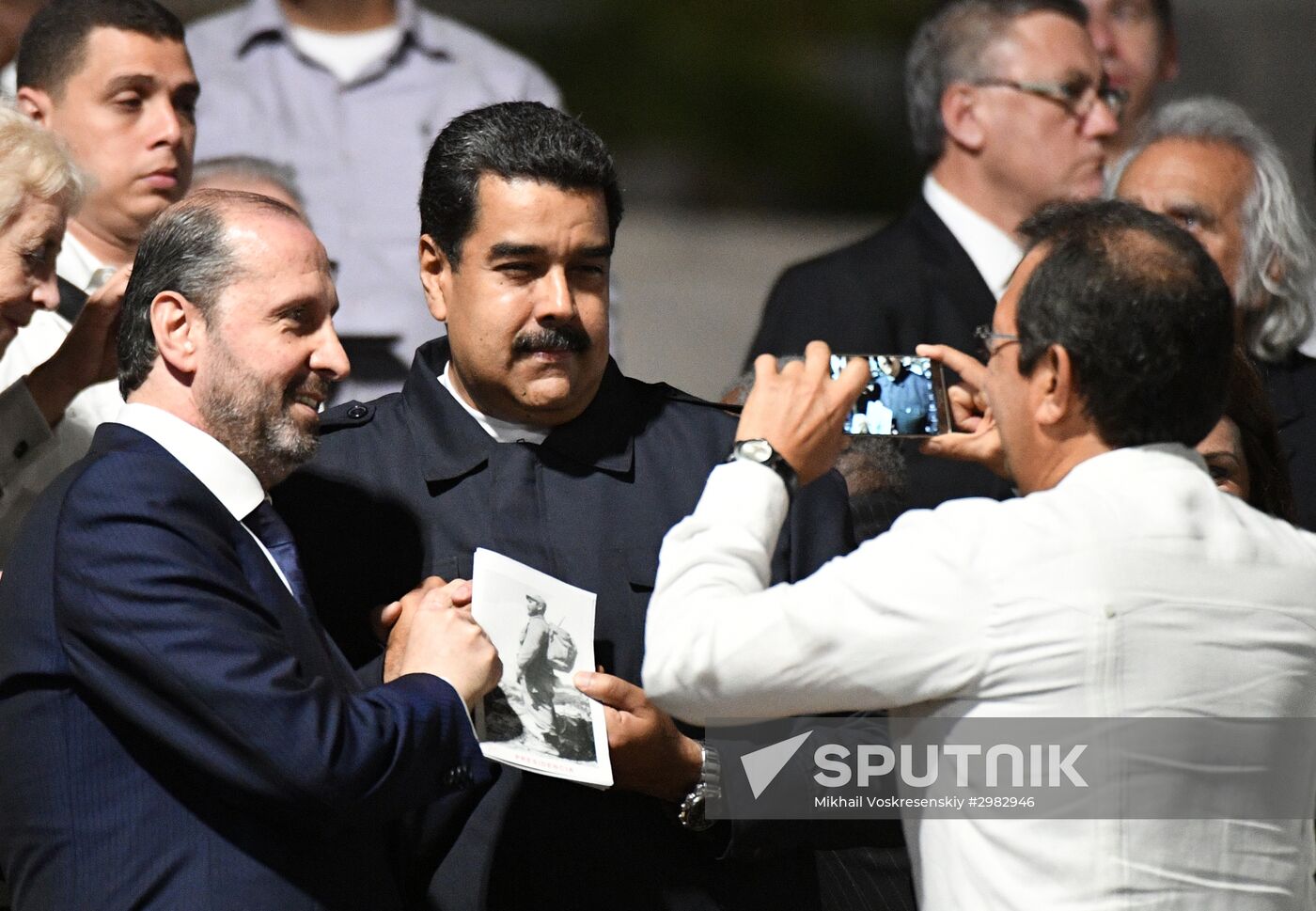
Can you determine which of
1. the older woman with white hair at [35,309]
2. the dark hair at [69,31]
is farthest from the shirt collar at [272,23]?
the older woman with white hair at [35,309]

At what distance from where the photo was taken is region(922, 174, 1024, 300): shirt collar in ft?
15.2

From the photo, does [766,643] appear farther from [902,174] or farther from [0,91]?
[902,174]

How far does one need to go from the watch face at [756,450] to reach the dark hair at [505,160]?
0.68 meters

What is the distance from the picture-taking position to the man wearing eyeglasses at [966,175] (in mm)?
4422

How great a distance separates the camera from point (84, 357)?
10.6ft

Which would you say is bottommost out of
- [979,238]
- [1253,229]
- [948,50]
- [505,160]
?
[505,160]

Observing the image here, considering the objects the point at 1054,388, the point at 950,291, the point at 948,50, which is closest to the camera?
the point at 1054,388

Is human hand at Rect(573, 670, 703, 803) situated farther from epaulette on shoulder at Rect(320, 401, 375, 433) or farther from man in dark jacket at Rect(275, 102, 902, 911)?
epaulette on shoulder at Rect(320, 401, 375, 433)

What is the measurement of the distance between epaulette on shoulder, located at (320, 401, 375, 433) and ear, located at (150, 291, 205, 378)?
1.27 feet

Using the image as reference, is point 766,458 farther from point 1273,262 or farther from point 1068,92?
point 1068,92

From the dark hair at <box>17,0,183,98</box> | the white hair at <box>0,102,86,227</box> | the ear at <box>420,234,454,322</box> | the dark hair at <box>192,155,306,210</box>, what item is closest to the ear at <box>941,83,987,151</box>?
the dark hair at <box>192,155,306,210</box>

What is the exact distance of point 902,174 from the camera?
527 centimetres

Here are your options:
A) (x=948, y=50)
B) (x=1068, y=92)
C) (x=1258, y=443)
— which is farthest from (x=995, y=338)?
(x=948, y=50)

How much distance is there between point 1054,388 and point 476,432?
99cm
